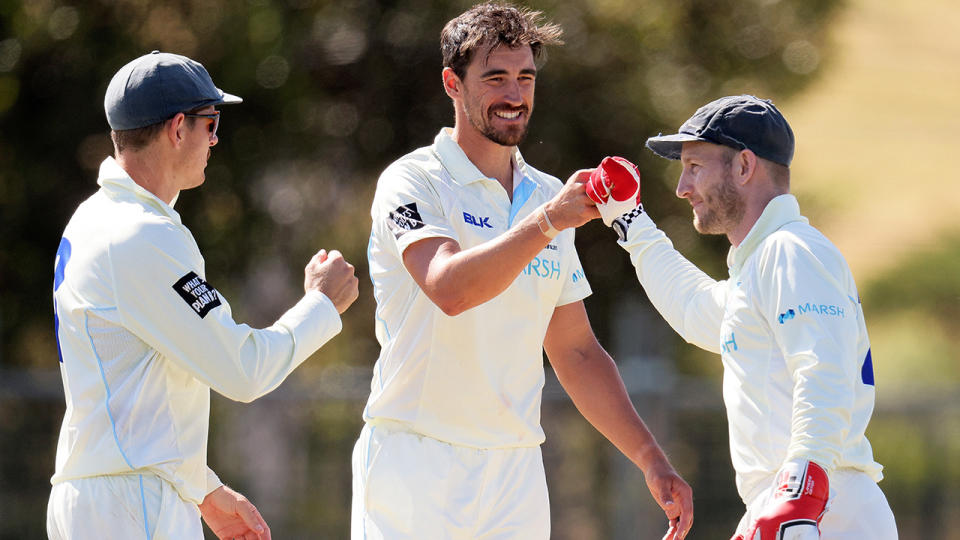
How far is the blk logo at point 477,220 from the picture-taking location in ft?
13.4

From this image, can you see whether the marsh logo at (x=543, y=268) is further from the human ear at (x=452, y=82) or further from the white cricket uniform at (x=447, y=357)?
the human ear at (x=452, y=82)

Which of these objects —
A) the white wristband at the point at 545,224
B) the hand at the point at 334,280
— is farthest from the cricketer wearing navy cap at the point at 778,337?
the hand at the point at 334,280

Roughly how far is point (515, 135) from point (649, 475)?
126 centimetres

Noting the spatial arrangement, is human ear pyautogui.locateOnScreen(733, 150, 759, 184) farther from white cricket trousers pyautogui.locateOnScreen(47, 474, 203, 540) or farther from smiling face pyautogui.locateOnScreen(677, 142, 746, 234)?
white cricket trousers pyautogui.locateOnScreen(47, 474, 203, 540)

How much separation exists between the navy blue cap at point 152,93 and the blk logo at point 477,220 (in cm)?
91

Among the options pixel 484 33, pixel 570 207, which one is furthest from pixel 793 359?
pixel 484 33

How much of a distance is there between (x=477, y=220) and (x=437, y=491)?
892mm

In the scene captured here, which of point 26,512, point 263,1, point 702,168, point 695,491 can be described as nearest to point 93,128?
point 263,1

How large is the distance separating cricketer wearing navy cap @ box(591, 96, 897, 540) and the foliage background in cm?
506

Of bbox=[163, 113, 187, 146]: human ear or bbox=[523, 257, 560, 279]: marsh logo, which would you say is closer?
bbox=[163, 113, 187, 146]: human ear

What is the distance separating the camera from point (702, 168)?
384 centimetres

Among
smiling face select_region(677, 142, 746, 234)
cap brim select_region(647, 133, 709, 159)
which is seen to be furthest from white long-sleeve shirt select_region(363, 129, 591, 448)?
smiling face select_region(677, 142, 746, 234)

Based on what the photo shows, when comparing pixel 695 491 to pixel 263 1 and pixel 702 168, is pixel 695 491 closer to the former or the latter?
pixel 263 1

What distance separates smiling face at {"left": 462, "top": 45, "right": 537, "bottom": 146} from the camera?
418 centimetres
